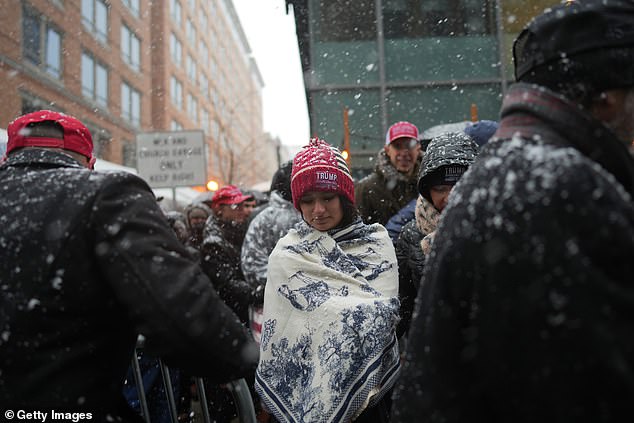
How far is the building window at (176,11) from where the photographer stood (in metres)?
40.2

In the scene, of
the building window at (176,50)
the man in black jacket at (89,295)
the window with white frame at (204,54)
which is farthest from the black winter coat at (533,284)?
the window with white frame at (204,54)

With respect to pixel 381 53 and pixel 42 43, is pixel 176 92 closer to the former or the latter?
pixel 42 43

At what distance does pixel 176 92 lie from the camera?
40.5 metres

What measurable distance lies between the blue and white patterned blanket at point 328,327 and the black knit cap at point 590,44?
1.39 m

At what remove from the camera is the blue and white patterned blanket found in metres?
2.21

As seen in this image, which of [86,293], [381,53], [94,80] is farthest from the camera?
[94,80]

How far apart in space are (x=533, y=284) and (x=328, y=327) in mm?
1390

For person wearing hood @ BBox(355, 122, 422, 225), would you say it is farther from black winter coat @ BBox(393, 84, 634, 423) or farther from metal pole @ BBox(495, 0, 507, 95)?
→ metal pole @ BBox(495, 0, 507, 95)

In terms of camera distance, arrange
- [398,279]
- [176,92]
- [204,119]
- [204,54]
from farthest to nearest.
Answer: [204,54] → [204,119] → [176,92] → [398,279]

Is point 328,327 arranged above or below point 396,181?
below

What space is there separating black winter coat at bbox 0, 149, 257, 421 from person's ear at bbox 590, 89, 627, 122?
3.55 ft

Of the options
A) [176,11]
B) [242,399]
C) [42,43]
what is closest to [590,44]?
[242,399]

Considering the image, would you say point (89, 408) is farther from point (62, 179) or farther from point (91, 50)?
point (91, 50)

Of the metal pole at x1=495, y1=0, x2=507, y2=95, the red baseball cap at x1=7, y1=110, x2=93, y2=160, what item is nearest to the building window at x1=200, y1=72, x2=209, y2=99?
the metal pole at x1=495, y1=0, x2=507, y2=95
